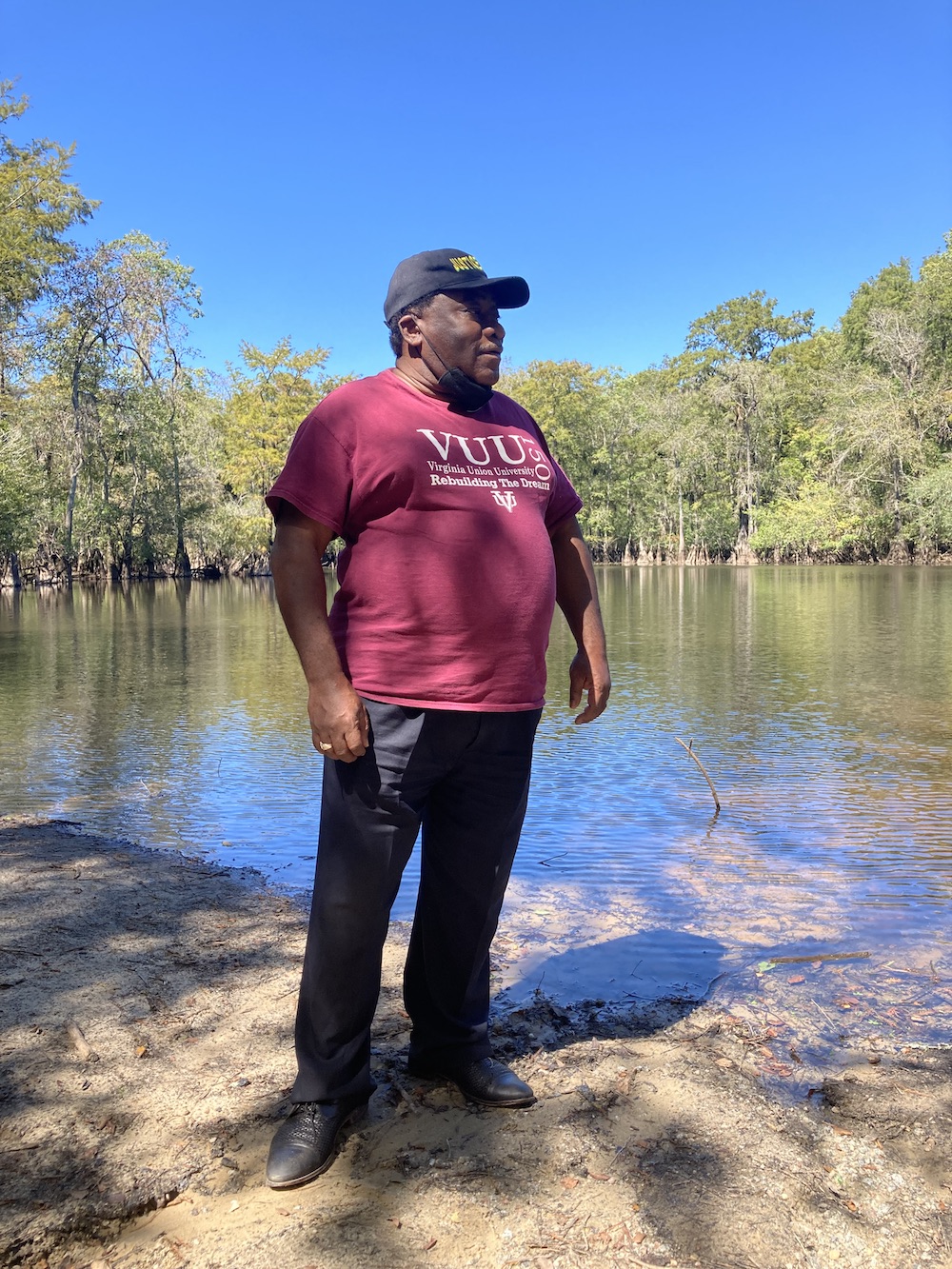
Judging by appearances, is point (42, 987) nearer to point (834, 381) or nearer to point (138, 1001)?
point (138, 1001)

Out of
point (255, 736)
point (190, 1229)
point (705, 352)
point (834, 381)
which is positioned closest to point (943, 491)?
point (834, 381)

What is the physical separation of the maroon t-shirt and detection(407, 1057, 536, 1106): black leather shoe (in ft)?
3.13

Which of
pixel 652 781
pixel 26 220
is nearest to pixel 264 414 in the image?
pixel 26 220

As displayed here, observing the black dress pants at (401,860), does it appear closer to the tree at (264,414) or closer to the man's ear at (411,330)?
the man's ear at (411,330)

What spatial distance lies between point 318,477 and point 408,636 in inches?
16.5

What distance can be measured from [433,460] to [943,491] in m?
45.2

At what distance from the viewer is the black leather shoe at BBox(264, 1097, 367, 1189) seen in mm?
2131

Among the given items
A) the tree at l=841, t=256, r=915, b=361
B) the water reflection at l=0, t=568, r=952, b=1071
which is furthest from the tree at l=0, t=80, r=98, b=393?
the tree at l=841, t=256, r=915, b=361

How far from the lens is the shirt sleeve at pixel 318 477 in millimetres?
2230

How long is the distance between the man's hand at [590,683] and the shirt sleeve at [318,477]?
87 cm

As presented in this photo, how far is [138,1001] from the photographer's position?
305 cm

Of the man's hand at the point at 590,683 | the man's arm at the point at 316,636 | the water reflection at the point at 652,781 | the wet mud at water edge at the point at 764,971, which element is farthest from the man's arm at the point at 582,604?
the water reflection at the point at 652,781

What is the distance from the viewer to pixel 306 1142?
220 cm

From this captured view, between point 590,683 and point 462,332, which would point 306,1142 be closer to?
point 590,683
